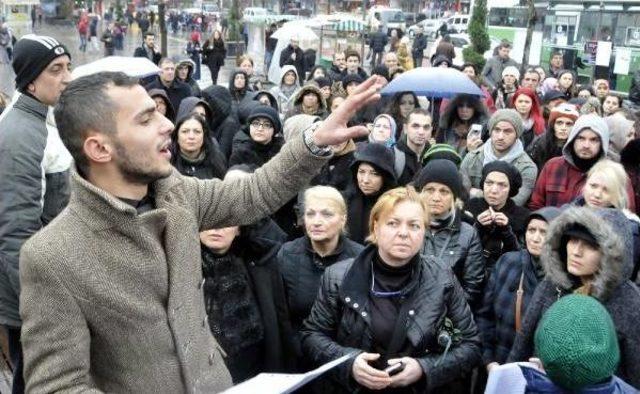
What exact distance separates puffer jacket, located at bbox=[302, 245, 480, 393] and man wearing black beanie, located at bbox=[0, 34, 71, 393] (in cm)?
142

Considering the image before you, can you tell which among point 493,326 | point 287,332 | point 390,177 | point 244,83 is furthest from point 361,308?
point 244,83

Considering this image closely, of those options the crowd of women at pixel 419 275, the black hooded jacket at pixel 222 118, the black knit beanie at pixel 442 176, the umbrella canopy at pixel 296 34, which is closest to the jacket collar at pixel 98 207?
the crowd of women at pixel 419 275

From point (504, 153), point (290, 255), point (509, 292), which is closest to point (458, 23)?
point (504, 153)

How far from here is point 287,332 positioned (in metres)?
3.51

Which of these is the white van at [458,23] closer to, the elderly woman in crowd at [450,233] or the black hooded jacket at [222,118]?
the black hooded jacket at [222,118]

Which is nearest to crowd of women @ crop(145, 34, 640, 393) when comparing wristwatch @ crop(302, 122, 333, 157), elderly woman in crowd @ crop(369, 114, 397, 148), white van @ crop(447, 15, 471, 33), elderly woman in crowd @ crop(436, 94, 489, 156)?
elderly woman in crowd @ crop(369, 114, 397, 148)

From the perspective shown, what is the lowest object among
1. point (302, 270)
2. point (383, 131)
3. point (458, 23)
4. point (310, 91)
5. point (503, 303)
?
point (503, 303)

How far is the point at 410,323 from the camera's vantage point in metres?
3.02

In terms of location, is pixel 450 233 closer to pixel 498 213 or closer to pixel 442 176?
pixel 442 176

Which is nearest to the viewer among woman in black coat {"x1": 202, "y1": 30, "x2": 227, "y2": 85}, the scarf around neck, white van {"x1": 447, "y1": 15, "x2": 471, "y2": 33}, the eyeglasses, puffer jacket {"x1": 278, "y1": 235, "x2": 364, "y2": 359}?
puffer jacket {"x1": 278, "y1": 235, "x2": 364, "y2": 359}

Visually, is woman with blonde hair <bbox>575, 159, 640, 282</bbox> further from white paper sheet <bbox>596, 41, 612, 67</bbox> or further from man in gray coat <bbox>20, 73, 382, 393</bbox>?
white paper sheet <bbox>596, 41, 612, 67</bbox>

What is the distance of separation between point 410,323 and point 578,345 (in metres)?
0.95

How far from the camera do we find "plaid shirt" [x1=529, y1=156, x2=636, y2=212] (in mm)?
5297

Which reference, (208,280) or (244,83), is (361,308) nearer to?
(208,280)
